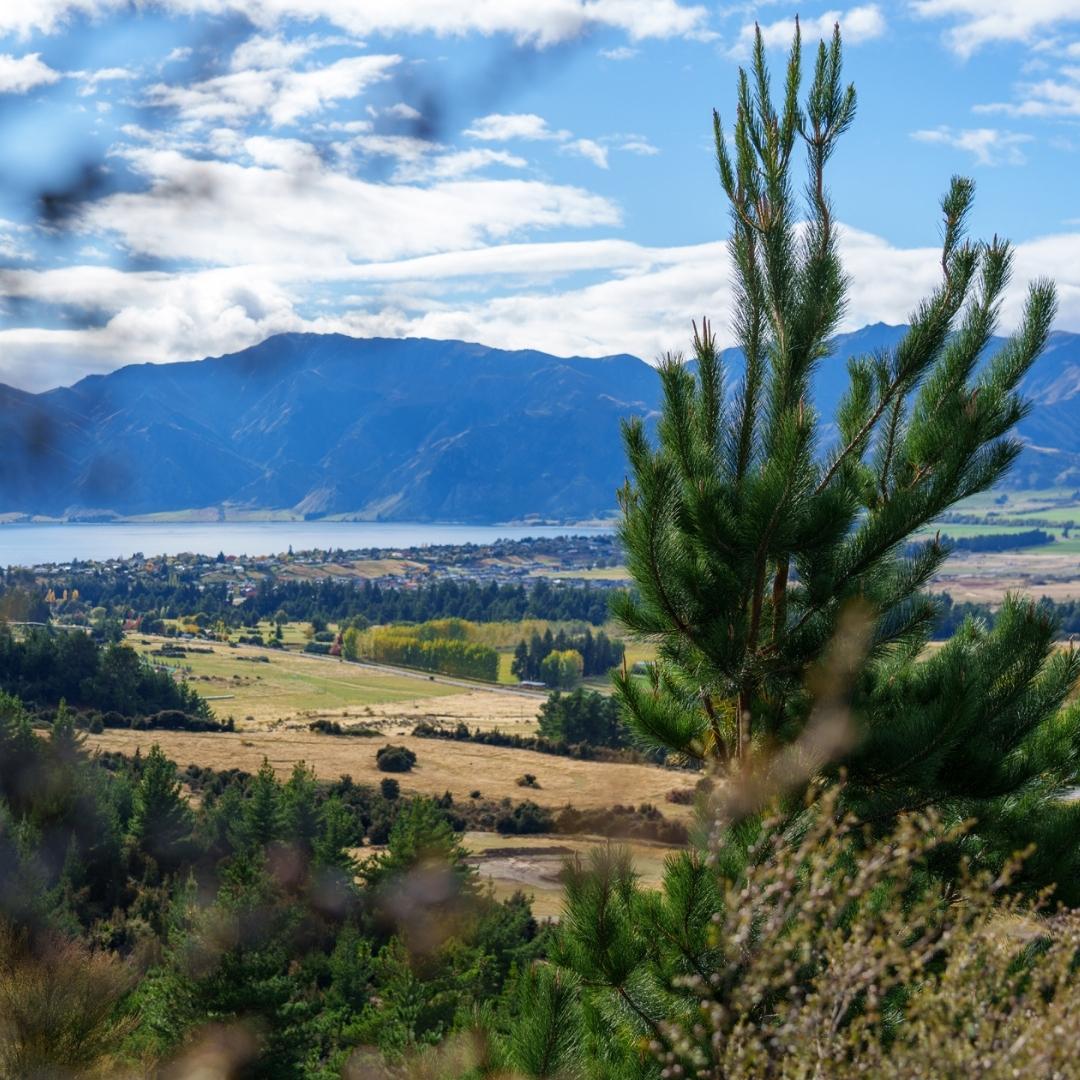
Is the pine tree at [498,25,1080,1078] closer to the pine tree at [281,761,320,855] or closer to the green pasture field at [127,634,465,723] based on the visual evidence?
the pine tree at [281,761,320,855]

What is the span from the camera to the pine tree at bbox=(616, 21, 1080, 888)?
5898mm

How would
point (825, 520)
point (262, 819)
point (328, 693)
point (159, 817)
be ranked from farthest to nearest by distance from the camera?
point (328, 693) → point (159, 817) → point (262, 819) → point (825, 520)

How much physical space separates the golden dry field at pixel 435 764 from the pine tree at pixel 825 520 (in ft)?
103

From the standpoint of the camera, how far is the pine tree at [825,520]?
19.4ft

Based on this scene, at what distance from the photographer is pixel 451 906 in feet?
67.5

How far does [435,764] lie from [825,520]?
4238 cm

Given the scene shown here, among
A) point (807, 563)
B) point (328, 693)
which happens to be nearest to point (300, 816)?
point (807, 563)

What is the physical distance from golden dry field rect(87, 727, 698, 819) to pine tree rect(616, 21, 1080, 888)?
31.4 metres

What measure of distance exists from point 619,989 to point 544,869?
27551mm

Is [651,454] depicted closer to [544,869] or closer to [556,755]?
[544,869]

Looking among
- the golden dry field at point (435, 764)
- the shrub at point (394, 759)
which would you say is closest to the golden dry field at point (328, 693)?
the golden dry field at point (435, 764)

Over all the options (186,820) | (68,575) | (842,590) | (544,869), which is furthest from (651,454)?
(68,575)

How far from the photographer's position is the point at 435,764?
153 feet

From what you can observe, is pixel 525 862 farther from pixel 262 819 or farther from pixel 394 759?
pixel 394 759
